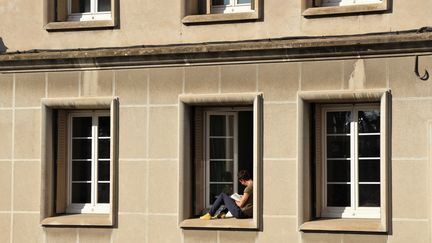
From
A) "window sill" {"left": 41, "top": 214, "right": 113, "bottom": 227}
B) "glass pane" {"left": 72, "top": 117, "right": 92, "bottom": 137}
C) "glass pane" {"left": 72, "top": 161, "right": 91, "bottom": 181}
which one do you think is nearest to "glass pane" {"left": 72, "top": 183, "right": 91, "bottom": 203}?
"glass pane" {"left": 72, "top": 161, "right": 91, "bottom": 181}

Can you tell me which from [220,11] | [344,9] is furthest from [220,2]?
[344,9]

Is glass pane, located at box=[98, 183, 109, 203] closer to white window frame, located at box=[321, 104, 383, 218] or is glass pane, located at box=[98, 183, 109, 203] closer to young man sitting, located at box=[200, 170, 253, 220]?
young man sitting, located at box=[200, 170, 253, 220]

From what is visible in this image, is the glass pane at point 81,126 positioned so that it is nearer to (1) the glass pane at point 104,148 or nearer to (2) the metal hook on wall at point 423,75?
(1) the glass pane at point 104,148

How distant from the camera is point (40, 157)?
23234 millimetres

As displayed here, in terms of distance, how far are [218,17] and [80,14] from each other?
2.70 meters

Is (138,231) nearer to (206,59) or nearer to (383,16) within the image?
(206,59)

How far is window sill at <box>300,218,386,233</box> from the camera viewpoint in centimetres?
2097

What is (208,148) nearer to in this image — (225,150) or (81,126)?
(225,150)

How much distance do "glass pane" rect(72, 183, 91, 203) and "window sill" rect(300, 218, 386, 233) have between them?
13.4ft

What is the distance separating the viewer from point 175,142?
881 inches

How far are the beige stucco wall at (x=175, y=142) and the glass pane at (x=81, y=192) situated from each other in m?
0.67

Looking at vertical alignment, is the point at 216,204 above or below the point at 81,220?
above

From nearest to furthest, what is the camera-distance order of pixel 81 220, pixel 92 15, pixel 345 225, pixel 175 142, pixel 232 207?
1. pixel 345 225
2. pixel 232 207
3. pixel 175 142
4. pixel 81 220
5. pixel 92 15

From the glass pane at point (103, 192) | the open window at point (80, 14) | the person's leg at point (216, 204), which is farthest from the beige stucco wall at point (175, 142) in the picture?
the open window at point (80, 14)
